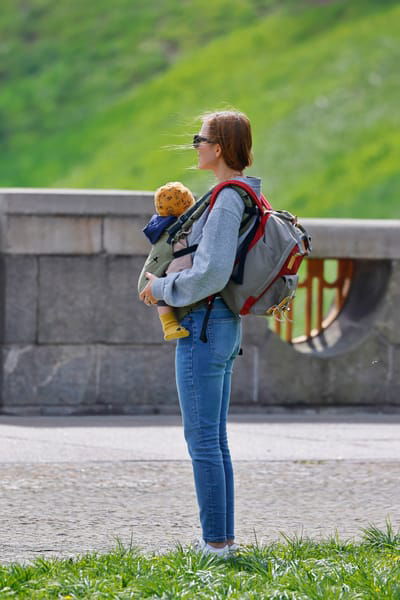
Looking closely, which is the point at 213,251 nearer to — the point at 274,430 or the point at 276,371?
the point at 274,430

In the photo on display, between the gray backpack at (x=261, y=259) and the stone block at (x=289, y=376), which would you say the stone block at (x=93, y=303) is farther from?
the gray backpack at (x=261, y=259)

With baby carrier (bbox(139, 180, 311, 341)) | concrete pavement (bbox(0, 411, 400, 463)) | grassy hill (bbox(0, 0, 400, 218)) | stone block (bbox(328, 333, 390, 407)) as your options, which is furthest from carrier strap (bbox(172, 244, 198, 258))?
grassy hill (bbox(0, 0, 400, 218))

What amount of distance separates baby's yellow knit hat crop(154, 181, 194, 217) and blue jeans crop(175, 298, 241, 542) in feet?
1.19

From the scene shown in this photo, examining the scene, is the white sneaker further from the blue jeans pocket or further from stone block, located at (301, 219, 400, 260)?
stone block, located at (301, 219, 400, 260)

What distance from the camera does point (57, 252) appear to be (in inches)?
311

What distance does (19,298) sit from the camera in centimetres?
789

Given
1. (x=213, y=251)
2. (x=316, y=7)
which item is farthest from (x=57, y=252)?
(x=316, y=7)

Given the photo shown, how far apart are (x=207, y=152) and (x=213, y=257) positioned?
15.9 inches

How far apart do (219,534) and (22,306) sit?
12.0 ft

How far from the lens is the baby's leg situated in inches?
172

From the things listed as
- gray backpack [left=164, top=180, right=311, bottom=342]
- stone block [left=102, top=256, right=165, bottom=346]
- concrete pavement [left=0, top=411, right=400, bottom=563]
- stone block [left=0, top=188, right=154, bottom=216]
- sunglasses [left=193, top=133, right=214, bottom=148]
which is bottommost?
concrete pavement [left=0, top=411, right=400, bottom=563]

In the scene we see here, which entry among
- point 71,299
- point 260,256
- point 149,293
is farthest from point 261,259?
point 71,299

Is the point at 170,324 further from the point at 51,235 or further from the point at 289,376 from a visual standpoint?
the point at 289,376

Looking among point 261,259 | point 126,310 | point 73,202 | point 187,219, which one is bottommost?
point 126,310
